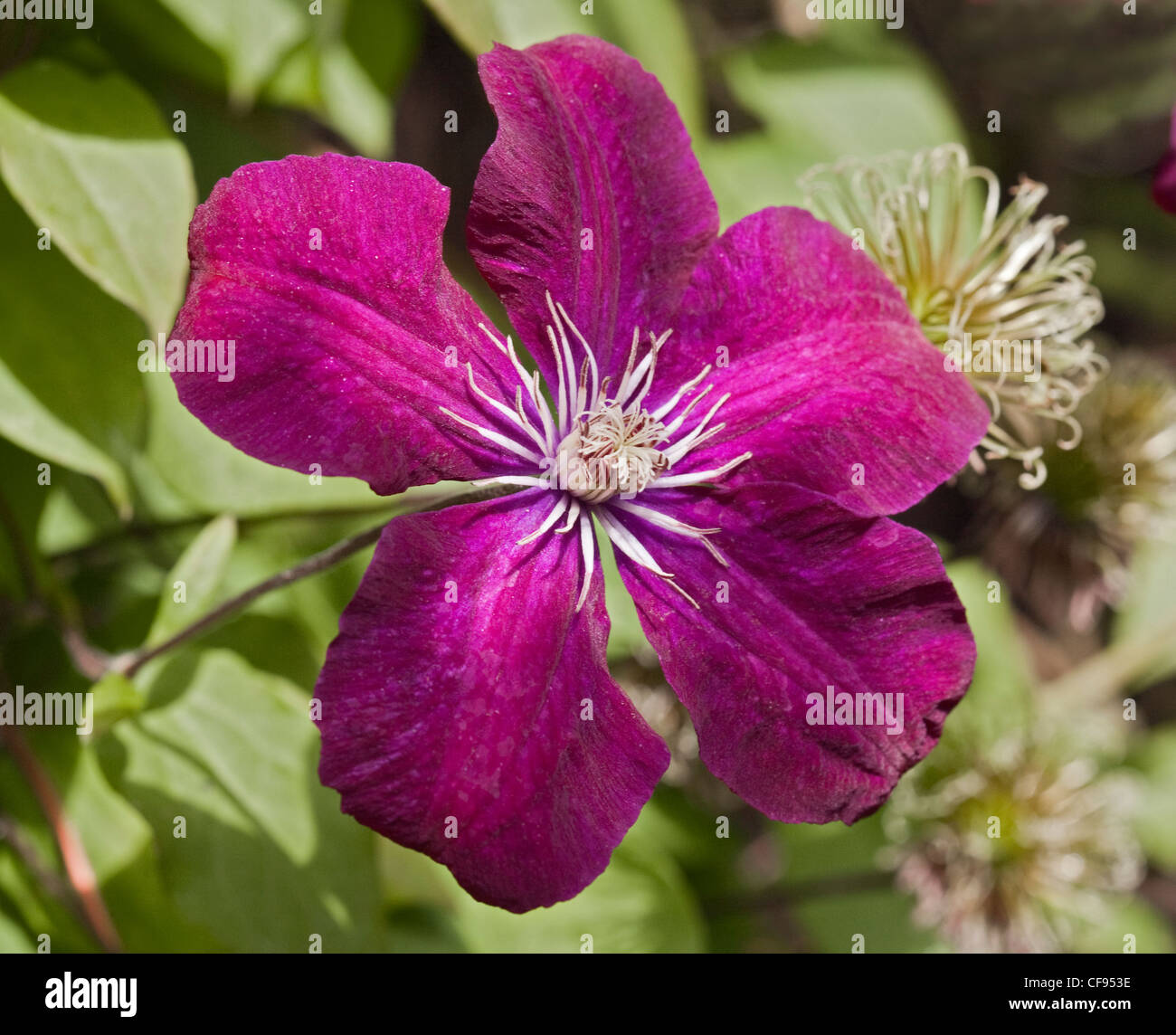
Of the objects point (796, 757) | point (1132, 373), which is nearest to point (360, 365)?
point (796, 757)

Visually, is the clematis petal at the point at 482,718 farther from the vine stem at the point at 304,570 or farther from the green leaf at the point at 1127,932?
the green leaf at the point at 1127,932

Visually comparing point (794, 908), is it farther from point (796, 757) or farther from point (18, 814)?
point (18, 814)

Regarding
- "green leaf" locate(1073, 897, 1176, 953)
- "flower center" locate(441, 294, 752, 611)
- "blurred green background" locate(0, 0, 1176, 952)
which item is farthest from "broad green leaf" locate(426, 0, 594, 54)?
"green leaf" locate(1073, 897, 1176, 953)

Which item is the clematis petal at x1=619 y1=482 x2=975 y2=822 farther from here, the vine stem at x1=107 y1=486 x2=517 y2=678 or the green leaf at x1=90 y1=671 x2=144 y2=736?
the green leaf at x1=90 y1=671 x2=144 y2=736

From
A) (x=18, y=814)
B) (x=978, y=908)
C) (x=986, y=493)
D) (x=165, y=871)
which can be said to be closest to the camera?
(x=165, y=871)

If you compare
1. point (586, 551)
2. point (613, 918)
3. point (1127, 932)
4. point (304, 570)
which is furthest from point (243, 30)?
point (1127, 932)

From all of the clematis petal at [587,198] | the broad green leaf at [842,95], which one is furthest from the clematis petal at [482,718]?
the broad green leaf at [842,95]
